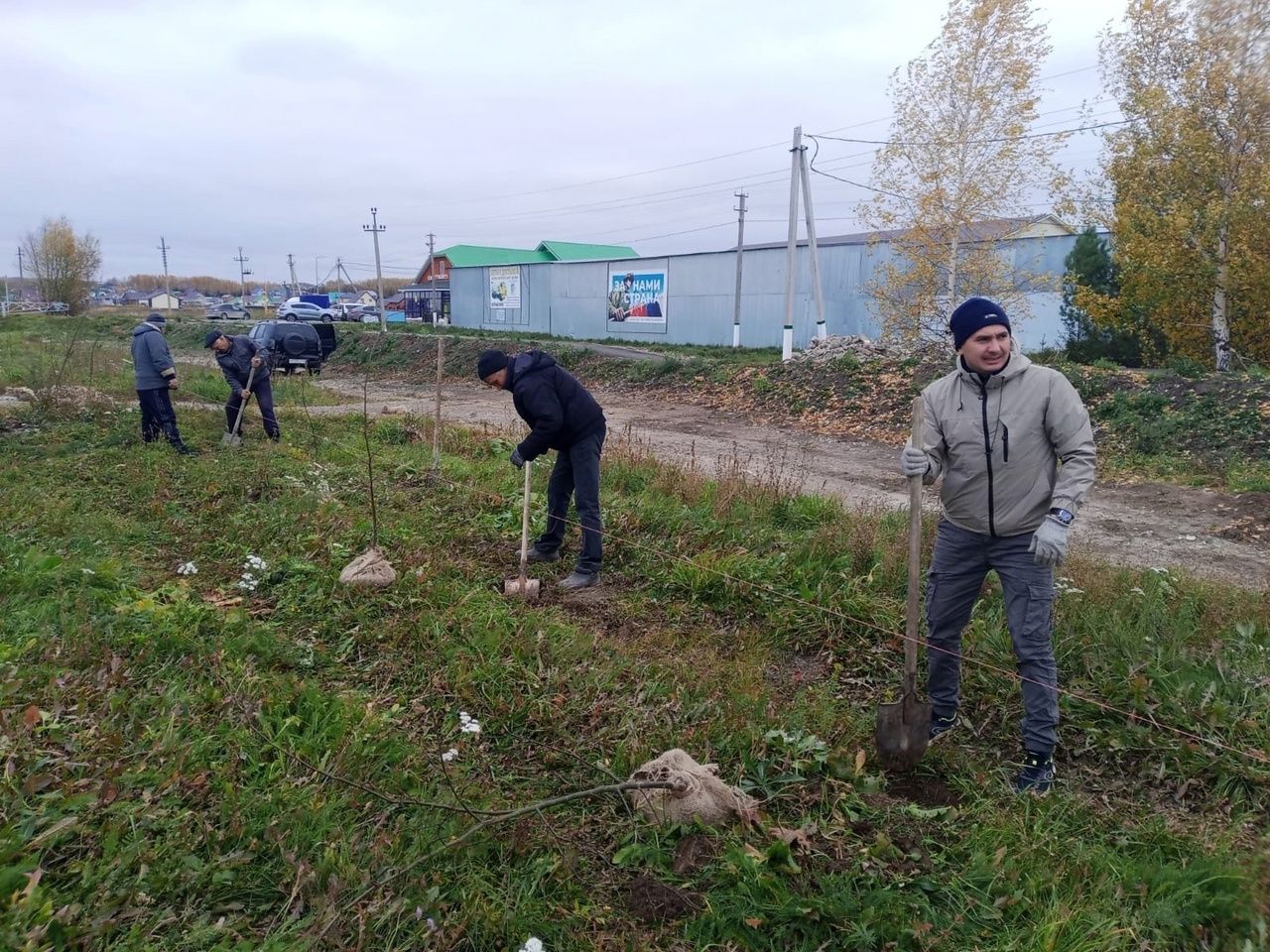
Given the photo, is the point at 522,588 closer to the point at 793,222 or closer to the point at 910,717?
the point at 910,717

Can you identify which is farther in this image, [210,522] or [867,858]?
[210,522]

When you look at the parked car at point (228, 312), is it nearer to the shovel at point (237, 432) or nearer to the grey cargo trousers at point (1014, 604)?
the shovel at point (237, 432)

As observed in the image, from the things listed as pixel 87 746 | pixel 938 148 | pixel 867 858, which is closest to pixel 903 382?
pixel 938 148

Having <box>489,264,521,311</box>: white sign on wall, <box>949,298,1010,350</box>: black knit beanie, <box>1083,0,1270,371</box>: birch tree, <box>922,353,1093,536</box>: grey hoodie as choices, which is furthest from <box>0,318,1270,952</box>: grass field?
<box>489,264,521,311</box>: white sign on wall

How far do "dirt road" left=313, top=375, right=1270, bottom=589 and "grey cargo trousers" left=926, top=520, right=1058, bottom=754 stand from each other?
8.84 feet

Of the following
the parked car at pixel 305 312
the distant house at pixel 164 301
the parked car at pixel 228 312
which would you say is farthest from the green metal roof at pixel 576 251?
the distant house at pixel 164 301

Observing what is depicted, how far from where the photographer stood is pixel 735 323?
87.6 feet

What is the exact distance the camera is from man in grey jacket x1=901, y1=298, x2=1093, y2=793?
301cm

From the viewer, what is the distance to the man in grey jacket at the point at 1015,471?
3006 mm

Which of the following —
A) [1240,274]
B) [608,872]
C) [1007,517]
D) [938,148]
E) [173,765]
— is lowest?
[608,872]

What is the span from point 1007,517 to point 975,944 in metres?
1.47

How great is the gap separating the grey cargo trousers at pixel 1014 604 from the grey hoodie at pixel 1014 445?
0.34 feet

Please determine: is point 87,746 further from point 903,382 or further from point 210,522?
point 903,382

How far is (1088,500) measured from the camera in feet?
27.4
